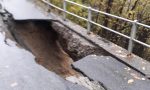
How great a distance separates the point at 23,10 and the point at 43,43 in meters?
2.54

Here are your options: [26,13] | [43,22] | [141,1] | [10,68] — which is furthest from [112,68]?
[141,1]

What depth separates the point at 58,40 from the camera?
9.67 metres

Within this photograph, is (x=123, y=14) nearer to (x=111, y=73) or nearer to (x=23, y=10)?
(x=23, y=10)

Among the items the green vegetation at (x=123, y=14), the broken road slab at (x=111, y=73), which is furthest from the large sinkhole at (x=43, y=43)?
the green vegetation at (x=123, y=14)

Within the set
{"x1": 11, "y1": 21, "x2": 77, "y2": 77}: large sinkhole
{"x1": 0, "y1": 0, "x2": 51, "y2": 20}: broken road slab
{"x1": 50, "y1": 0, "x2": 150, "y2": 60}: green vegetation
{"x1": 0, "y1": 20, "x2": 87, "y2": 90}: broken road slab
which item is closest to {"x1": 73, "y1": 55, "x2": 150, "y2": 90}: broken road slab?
{"x1": 0, "y1": 20, "x2": 87, "y2": 90}: broken road slab

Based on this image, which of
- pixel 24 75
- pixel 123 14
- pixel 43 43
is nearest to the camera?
pixel 24 75

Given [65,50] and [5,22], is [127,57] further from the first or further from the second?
[5,22]

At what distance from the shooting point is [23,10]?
1137cm

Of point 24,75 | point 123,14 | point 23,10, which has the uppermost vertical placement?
point 23,10

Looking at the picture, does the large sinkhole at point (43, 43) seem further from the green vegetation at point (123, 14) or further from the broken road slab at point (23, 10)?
the green vegetation at point (123, 14)

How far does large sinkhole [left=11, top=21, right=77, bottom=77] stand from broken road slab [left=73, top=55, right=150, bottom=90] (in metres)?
0.78

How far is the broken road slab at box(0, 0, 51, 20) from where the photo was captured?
1035 cm

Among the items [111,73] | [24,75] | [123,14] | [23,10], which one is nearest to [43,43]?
[23,10]

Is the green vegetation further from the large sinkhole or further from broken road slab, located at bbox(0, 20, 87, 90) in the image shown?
broken road slab, located at bbox(0, 20, 87, 90)
